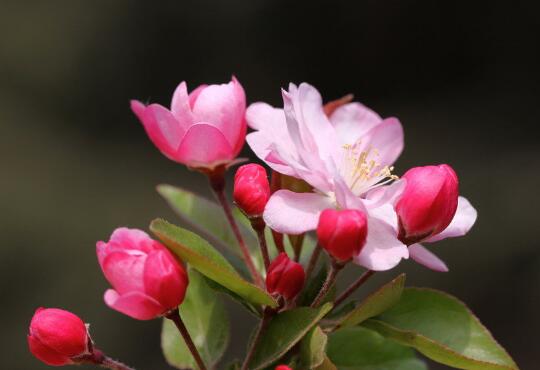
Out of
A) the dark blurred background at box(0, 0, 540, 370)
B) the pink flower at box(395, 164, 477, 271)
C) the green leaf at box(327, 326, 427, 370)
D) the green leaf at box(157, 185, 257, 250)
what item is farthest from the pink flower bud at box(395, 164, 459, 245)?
the dark blurred background at box(0, 0, 540, 370)

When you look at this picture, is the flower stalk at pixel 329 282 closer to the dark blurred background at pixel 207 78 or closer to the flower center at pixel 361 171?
the flower center at pixel 361 171

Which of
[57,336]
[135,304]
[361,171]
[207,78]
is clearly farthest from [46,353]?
[207,78]

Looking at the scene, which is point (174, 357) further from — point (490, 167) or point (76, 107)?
point (76, 107)

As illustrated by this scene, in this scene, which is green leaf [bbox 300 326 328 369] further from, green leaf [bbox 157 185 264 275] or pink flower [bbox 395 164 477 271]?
green leaf [bbox 157 185 264 275]

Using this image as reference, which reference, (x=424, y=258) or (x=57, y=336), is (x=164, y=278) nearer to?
(x=57, y=336)

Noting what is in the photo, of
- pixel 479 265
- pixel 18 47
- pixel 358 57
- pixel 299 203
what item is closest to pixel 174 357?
pixel 299 203

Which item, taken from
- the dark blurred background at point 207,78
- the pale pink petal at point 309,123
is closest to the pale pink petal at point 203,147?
the pale pink petal at point 309,123
